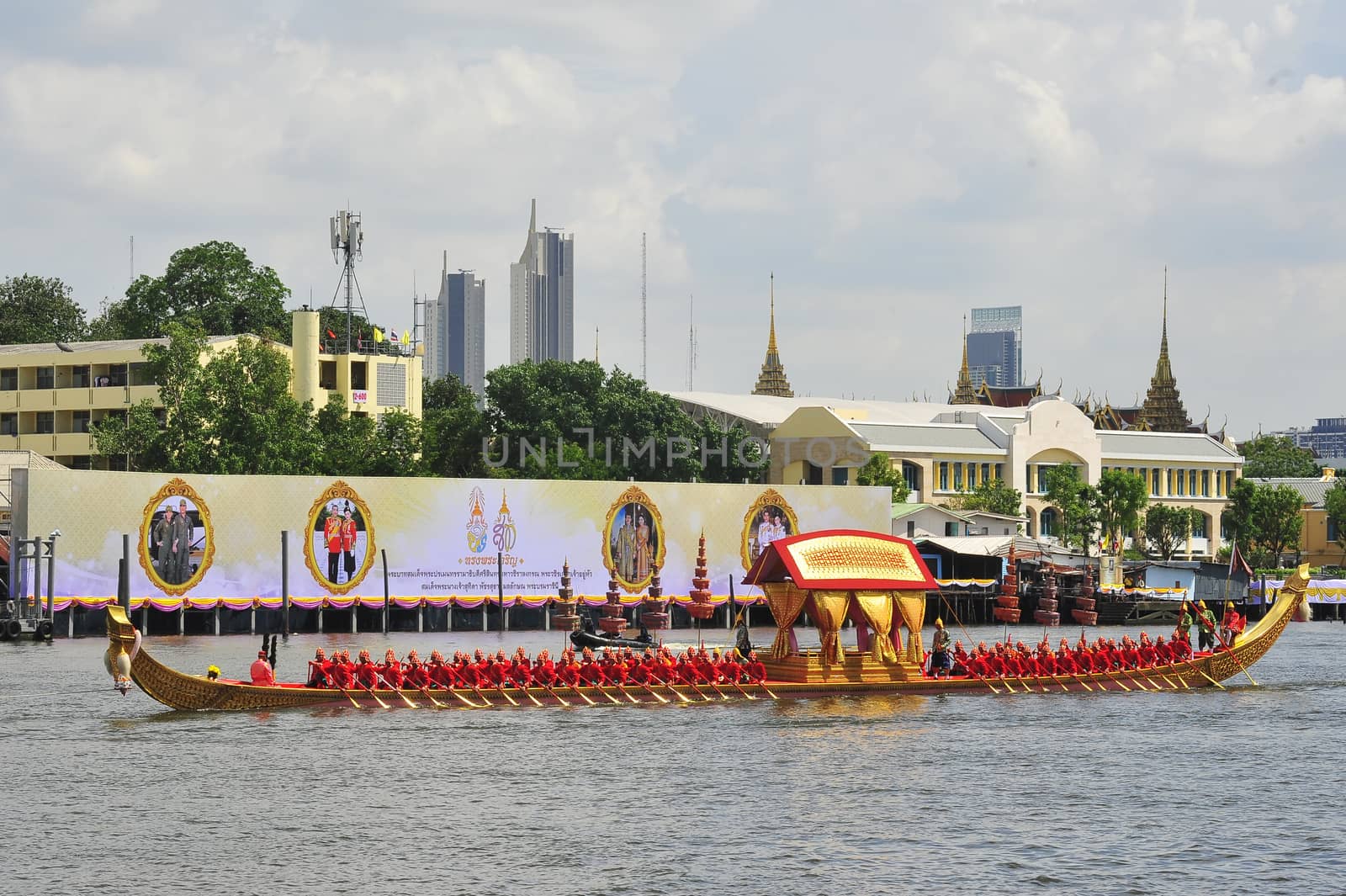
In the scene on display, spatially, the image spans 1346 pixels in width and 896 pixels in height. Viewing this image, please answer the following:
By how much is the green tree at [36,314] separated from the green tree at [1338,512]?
112729 mm

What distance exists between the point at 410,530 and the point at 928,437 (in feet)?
199

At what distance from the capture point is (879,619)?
178 feet

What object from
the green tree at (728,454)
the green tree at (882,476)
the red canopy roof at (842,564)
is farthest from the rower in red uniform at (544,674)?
the green tree at (882,476)

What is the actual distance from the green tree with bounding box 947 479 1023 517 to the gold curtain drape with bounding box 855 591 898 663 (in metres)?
78.8

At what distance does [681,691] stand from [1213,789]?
16871 mm

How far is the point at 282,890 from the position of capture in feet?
104

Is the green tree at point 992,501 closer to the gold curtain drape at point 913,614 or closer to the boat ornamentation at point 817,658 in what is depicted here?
the boat ornamentation at point 817,658

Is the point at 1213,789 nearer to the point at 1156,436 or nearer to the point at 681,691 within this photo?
the point at 681,691

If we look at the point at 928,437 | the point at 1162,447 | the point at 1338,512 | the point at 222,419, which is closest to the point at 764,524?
the point at 222,419

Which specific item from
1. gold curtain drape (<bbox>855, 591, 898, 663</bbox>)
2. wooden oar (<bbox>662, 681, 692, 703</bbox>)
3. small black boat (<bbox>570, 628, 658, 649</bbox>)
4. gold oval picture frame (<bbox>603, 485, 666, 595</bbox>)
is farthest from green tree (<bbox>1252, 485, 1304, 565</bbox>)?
wooden oar (<bbox>662, 681, 692, 703</bbox>)

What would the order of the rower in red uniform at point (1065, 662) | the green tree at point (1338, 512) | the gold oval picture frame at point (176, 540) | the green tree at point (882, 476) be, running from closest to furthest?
the rower in red uniform at point (1065, 662), the gold oval picture frame at point (176, 540), the green tree at point (882, 476), the green tree at point (1338, 512)

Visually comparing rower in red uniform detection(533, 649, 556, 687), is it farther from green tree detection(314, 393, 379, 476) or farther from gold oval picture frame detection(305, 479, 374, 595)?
green tree detection(314, 393, 379, 476)

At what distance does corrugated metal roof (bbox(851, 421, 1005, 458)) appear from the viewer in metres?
134

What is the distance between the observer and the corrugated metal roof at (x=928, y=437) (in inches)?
5290
